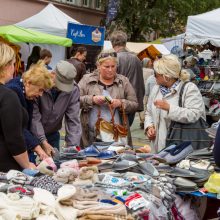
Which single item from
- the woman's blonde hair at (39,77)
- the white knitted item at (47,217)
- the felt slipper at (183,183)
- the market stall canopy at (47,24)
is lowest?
the felt slipper at (183,183)

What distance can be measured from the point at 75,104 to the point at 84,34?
508 inches

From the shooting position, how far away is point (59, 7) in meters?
28.3

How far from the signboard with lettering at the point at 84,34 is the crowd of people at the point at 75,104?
11675 mm

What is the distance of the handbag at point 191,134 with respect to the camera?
5383 millimetres

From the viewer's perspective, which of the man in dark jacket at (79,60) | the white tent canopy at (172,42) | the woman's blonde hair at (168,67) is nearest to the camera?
the woman's blonde hair at (168,67)

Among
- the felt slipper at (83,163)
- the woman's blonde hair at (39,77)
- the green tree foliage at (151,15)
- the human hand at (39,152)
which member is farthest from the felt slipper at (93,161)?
the green tree foliage at (151,15)

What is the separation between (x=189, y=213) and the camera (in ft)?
14.3

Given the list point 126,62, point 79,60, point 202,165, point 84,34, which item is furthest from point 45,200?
point 84,34

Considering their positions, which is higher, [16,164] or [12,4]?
[12,4]

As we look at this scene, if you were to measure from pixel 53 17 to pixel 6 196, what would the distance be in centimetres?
1552

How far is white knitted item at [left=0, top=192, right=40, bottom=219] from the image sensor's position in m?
3.10

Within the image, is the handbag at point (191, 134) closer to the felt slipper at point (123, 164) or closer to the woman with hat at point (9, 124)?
the felt slipper at point (123, 164)

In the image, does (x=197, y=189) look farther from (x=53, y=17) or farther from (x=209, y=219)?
(x=53, y=17)

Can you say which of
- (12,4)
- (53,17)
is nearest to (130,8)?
(12,4)
